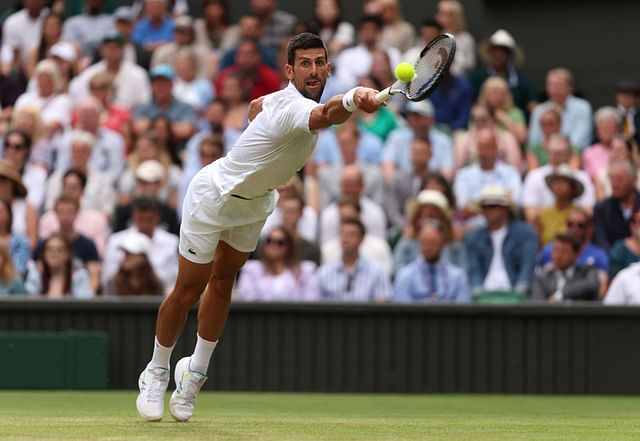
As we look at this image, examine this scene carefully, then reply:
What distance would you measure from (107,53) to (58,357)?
4759 millimetres

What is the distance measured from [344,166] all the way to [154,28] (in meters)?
3.66

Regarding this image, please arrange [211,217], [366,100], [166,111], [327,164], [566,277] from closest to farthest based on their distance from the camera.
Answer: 1. [366,100]
2. [211,217]
3. [566,277]
4. [327,164]
5. [166,111]

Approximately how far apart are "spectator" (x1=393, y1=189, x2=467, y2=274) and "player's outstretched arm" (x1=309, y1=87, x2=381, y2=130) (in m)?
6.27

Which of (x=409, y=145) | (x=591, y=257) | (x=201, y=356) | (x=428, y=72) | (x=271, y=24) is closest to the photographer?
(x=428, y=72)

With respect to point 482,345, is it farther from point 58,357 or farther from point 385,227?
point 58,357

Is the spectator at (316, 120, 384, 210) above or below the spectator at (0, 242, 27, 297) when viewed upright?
above

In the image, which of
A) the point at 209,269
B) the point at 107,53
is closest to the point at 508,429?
the point at 209,269

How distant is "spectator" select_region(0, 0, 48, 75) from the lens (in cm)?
1719

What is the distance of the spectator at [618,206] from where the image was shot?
13.6 meters

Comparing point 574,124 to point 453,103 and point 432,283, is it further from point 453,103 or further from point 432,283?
point 432,283

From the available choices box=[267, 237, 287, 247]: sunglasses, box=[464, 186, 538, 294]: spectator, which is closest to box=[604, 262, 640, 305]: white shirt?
box=[464, 186, 538, 294]: spectator

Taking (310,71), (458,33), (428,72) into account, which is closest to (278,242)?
(458,33)

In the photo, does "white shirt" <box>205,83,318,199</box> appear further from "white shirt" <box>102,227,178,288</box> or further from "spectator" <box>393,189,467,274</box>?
"white shirt" <box>102,227,178,288</box>

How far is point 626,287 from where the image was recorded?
12.7 meters
